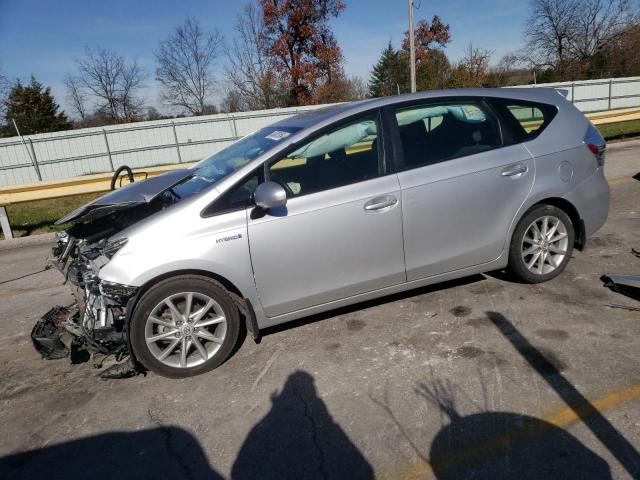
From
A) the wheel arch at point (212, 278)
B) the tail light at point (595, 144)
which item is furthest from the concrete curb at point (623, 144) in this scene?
the wheel arch at point (212, 278)

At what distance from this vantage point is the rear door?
362 cm

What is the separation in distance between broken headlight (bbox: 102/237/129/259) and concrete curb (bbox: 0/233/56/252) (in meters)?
6.39

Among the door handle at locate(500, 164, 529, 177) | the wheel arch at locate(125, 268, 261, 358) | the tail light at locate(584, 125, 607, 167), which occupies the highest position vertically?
the tail light at locate(584, 125, 607, 167)

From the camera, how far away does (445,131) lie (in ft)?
12.7

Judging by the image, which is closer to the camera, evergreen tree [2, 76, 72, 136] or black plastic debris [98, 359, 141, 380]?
black plastic debris [98, 359, 141, 380]

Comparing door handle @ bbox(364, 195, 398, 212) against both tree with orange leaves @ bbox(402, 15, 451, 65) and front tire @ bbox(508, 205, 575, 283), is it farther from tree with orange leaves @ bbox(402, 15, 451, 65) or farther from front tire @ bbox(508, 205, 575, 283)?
tree with orange leaves @ bbox(402, 15, 451, 65)

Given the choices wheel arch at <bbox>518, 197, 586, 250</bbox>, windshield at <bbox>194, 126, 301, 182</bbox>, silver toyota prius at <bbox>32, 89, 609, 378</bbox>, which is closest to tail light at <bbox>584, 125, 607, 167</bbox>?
silver toyota prius at <bbox>32, 89, 609, 378</bbox>

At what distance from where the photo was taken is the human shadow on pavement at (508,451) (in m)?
2.18

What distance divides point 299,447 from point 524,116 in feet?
10.7

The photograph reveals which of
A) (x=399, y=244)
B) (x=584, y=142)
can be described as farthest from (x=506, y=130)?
(x=399, y=244)

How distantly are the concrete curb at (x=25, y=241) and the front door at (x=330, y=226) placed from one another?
694cm

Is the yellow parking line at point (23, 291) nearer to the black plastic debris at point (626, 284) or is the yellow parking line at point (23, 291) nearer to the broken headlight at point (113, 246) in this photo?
the broken headlight at point (113, 246)

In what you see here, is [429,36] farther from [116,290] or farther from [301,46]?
[116,290]

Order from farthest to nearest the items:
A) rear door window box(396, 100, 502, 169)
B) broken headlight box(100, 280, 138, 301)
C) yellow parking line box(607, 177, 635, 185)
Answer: yellow parking line box(607, 177, 635, 185)
rear door window box(396, 100, 502, 169)
broken headlight box(100, 280, 138, 301)
